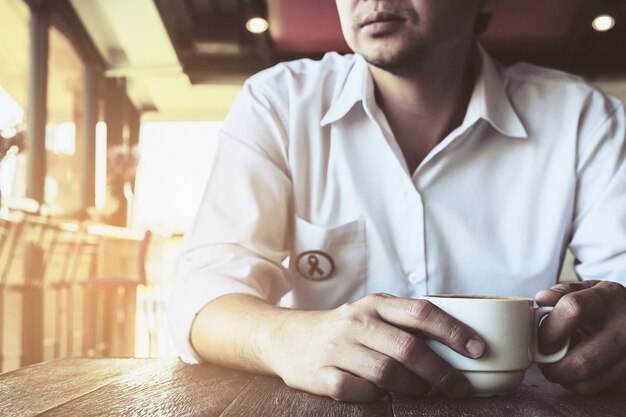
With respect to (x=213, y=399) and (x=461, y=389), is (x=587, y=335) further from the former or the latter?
(x=213, y=399)

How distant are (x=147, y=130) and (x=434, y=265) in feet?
23.8

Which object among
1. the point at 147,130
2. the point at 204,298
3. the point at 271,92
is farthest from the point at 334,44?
the point at 204,298

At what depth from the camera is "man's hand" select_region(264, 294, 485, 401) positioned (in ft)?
1.99

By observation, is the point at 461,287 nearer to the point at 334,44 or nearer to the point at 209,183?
the point at 209,183

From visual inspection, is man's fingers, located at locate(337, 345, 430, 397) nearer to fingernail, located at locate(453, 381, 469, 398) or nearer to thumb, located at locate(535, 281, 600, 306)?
fingernail, located at locate(453, 381, 469, 398)

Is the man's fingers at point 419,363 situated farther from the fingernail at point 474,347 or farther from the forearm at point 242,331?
the forearm at point 242,331

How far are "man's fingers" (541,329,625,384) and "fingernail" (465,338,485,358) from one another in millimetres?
146

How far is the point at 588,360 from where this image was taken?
69 cm

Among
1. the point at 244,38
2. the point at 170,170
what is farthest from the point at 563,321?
the point at 170,170

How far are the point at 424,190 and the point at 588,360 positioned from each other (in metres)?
0.64

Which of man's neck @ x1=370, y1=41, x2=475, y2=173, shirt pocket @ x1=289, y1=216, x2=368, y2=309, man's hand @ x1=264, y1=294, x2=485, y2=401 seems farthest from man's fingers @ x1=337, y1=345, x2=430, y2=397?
man's neck @ x1=370, y1=41, x2=475, y2=173

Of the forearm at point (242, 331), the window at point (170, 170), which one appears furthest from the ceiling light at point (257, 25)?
the forearm at point (242, 331)

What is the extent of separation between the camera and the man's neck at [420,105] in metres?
1.33

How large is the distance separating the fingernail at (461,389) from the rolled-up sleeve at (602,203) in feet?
2.31
